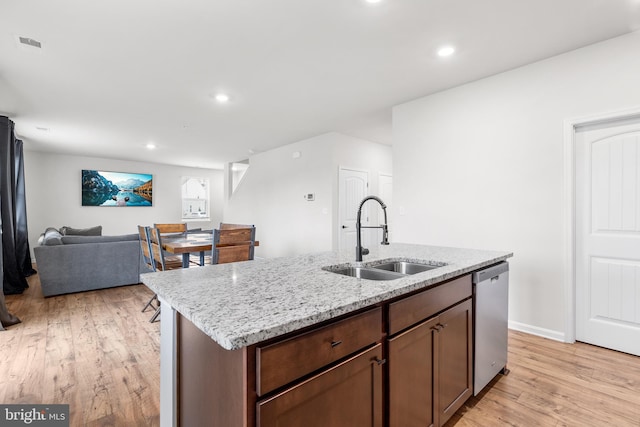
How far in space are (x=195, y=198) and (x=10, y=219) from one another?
5331 mm

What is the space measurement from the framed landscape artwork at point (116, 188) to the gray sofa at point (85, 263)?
3660 millimetres

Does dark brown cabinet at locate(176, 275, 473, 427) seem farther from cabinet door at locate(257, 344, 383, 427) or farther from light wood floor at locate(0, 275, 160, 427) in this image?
light wood floor at locate(0, 275, 160, 427)

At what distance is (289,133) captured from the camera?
5270 mm

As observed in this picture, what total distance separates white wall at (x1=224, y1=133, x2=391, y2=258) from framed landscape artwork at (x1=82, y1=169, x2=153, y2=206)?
124 inches

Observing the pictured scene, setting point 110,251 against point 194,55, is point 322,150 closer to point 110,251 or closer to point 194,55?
point 194,55

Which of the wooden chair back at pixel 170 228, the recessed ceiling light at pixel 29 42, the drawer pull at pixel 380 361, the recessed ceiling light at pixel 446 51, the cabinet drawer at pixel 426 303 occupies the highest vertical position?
the recessed ceiling light at pixel 446 51

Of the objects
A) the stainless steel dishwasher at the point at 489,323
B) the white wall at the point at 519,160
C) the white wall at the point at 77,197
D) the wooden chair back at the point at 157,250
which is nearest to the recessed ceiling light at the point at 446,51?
the white wall at the point at 519,160

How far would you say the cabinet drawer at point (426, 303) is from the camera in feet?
3.99

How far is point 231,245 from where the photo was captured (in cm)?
295

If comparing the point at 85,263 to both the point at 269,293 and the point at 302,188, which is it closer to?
the point at 302,188

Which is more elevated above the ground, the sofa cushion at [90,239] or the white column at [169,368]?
the sofa cushion at [90,239]

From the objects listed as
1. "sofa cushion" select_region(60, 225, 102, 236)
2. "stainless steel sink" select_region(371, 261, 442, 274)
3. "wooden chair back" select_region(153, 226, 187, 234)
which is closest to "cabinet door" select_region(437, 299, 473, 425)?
"stainless steel sink" select_region(371, 261, 442, 274)

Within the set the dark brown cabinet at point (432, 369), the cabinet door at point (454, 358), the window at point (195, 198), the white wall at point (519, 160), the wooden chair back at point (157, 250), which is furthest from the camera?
the window at point (195, 198)

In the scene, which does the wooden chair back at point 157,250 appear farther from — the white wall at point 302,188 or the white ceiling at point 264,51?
the white wall at point 302,188
